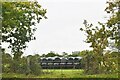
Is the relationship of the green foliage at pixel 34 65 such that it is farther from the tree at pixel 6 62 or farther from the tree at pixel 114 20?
the tree at pixel 114 20

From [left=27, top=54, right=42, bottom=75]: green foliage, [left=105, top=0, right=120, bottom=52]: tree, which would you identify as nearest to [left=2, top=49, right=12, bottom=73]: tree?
[left=27, top=54, right=42, bottom=75]: green foliage

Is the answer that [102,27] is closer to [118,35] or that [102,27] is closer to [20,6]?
[118,35]

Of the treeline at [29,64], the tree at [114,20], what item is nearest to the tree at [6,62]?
the treeline at [29,64]

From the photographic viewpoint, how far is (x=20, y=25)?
478 inches

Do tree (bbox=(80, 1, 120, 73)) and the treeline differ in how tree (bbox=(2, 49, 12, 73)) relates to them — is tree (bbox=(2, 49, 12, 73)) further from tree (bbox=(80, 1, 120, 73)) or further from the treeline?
tree (bbox=(80, 1, 120, 73))

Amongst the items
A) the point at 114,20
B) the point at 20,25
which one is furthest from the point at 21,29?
the point at 114,20

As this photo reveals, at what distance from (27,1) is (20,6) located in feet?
1.48

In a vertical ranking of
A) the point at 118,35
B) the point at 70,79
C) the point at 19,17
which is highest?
the point at 19,17

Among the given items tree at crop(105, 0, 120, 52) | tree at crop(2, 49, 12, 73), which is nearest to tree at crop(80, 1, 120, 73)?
tree at crop(105, 0, 120, 52)

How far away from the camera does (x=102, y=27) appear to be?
10.6 m

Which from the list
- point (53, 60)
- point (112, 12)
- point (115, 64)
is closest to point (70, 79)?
point (115, 64)

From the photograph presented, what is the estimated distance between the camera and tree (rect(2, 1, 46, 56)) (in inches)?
460

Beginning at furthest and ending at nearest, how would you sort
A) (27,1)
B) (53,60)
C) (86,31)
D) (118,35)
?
(53,60)
(27,1)
(86,31)
(118,35)

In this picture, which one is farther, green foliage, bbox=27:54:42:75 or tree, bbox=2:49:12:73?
green foliage, bbox=27:54:42:75
